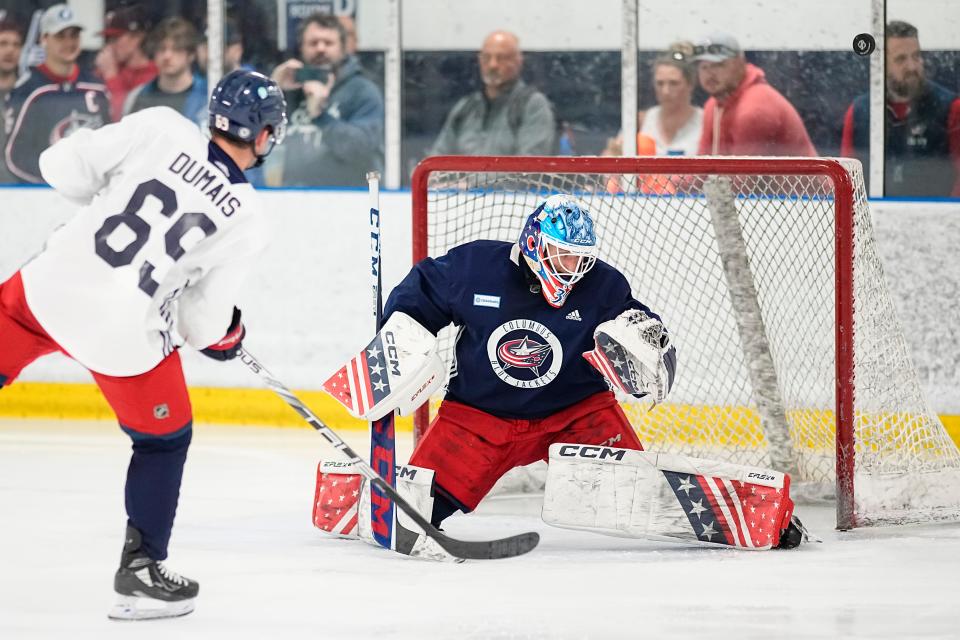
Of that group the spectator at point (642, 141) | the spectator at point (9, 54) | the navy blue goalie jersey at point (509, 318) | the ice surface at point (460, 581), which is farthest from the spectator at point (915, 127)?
the spectator at point (9, 54)

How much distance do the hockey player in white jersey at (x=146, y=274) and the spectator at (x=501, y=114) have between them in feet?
8.71

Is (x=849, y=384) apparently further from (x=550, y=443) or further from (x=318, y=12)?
(x=318, y=12)

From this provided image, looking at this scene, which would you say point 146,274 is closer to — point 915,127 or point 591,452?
point 591,452

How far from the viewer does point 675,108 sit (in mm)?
5297

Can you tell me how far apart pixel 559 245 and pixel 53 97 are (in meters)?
3.15

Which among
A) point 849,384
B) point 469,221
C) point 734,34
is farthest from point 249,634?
point 734,34

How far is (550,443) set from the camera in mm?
3703

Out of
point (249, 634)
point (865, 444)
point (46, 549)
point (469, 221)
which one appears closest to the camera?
point (249, 634)

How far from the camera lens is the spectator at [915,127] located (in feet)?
16.4

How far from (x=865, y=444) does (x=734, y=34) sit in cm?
193

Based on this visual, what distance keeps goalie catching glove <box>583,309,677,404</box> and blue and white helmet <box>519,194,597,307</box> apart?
0.14 m

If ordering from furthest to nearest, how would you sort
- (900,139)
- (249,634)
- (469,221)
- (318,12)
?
(318,12) < (900,139) < (469,221) < (249,634)

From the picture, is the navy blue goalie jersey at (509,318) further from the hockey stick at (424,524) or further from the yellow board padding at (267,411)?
the yellow board padding at (267,411)

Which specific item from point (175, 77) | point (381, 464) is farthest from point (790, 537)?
point (175, 77)
